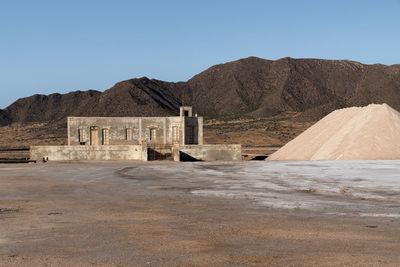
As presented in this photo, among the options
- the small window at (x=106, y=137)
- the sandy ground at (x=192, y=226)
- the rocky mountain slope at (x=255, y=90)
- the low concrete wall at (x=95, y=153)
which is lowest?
the sandy ground at (x=192, y=226)

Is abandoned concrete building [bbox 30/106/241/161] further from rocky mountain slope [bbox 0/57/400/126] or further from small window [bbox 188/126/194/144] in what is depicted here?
rocky mountain slope [bbox 0/57/400/126]

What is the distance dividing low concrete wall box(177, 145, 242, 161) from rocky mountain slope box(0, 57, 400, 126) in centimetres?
7540

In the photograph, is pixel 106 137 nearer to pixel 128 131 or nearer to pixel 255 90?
pixel 128 131

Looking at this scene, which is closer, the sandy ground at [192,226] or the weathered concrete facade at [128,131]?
the sandy ground at [192,226]

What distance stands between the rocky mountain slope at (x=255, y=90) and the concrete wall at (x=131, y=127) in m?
72.7

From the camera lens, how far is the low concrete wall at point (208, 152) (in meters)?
35.7

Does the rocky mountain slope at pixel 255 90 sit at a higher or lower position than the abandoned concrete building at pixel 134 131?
higher

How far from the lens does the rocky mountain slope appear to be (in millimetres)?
122812

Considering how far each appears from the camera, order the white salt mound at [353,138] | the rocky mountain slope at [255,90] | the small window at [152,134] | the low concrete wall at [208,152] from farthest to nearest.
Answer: the rocky mountain slope at [255,90] → the small window at [152,134] → the low concrete wall at [208,152] → the white salt mound at [353,138]

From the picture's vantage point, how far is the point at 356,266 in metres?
6.44

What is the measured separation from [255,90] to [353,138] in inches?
4395

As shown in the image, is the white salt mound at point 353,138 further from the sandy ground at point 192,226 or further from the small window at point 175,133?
the sandy ground at point 192,226

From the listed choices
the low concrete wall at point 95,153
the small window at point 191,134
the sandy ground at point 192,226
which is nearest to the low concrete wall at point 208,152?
the low concrete wall at point 95,153

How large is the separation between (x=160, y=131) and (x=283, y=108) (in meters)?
88.1
